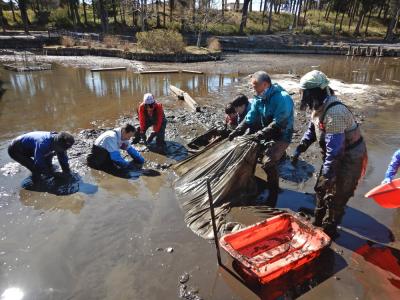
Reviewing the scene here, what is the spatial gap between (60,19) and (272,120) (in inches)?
Result: 1465

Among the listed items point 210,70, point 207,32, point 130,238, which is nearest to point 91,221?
point 130,238

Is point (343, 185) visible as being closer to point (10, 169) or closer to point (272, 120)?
point (272, 120)

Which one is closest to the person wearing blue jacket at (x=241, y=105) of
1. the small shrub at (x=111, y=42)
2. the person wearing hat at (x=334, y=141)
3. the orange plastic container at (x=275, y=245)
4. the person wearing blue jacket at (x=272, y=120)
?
the person wearing blue jacket at (x=272, y=120)

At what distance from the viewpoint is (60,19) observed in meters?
34.9

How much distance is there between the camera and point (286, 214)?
3.72 m

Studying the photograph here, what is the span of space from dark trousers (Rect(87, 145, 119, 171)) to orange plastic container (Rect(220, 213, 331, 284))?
296 cm

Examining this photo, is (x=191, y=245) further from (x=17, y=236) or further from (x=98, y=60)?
(x=98, y=60)

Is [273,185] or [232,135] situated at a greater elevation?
[232,135]

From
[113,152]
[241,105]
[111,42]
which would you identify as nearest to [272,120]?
[241,105]

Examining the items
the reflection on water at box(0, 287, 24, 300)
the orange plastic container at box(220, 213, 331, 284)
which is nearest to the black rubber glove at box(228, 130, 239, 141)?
the orange plastic container at box(220, 213, 331, 284)

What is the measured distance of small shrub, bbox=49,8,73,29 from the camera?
34938 millimetres

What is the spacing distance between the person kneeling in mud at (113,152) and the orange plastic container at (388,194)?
11.7ft

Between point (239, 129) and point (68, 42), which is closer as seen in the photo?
point (239, 129)

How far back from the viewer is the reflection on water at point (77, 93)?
28.1 feet
